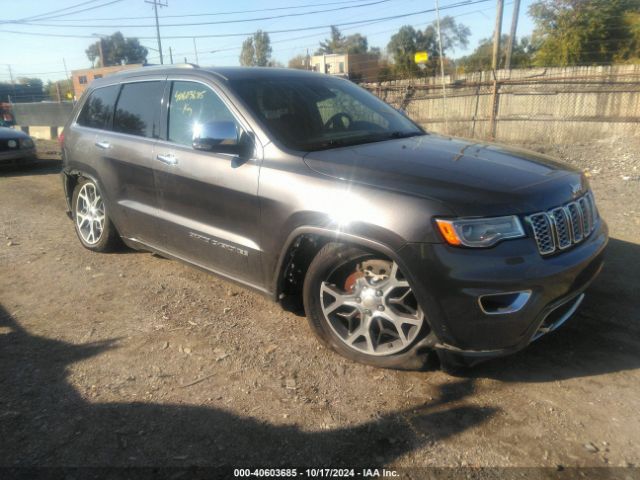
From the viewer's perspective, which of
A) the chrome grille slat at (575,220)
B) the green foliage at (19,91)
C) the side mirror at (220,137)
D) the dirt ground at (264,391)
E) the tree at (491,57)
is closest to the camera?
the dirt ground at (264,391)

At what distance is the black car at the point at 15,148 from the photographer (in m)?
10.8

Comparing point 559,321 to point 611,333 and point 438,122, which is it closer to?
point 611,333

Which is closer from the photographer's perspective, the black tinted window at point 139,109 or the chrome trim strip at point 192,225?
the chrome trim strip at point 192,225

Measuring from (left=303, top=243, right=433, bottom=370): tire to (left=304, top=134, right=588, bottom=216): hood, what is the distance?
46cm

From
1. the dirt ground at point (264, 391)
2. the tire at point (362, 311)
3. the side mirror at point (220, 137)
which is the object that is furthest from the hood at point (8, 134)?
the tire at point (362, 311)

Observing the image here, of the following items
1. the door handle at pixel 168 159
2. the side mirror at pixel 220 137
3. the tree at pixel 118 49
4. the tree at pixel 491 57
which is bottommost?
the door handle at pixel 168 159

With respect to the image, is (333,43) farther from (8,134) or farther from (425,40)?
(8,134)

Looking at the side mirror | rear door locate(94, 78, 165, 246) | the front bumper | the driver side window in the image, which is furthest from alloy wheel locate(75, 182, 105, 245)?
the front bumper

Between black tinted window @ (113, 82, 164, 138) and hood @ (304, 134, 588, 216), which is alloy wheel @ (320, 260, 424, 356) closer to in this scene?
hood @ (304, 134, 588, 216)

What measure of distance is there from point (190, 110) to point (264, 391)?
2229mm

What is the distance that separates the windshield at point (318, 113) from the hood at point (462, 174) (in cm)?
25

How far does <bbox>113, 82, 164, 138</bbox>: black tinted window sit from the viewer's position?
4.15 metres

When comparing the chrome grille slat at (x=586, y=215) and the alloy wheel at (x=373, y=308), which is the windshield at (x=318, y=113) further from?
the chrome grille slat at (x=586, y=215)

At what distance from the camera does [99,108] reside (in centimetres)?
492
